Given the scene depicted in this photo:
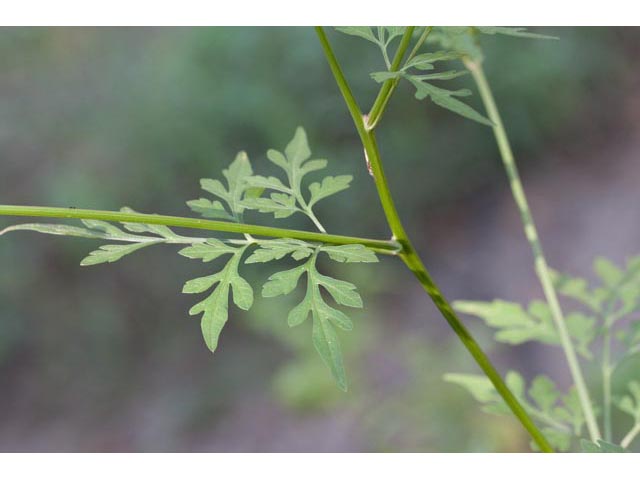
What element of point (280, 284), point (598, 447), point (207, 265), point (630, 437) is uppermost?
point (207, 265)

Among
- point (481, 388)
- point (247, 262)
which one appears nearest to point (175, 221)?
point (247, 262)

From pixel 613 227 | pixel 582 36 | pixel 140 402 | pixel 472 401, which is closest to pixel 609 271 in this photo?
pixel 472 401

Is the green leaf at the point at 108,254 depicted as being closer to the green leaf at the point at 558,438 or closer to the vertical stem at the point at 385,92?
the vertical stem at the point at 385,92

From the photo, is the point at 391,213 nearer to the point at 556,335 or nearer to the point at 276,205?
the point at 276,205

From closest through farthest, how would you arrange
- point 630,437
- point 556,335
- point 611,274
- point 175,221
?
point 175,221
point 630,437
point 556,335
point 611,274

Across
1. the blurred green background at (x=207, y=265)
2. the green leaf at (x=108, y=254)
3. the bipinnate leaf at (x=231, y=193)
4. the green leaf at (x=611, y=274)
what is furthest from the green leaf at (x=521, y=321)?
the blurred green background at (x=207, y=265)

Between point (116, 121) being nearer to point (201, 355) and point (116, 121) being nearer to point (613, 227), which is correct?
point (201, 355)
